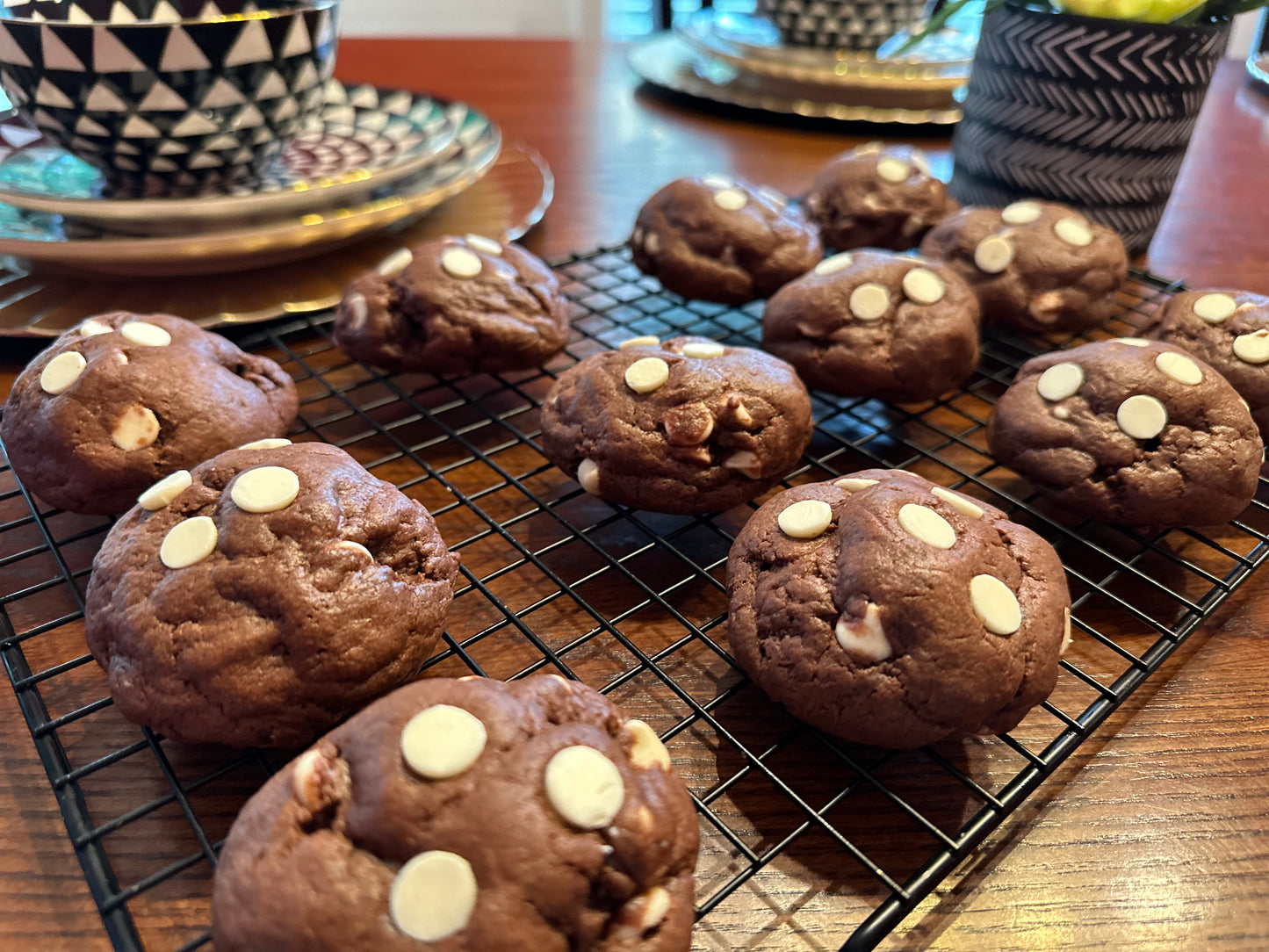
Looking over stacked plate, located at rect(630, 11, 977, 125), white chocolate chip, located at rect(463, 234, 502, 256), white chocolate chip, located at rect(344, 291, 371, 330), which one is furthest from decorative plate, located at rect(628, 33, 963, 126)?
white chocolate chip, located at rect(344, 291, 371, 330)

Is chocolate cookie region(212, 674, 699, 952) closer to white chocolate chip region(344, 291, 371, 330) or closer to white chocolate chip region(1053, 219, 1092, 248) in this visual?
white chocolate chip region(344, 291, 371, 330)

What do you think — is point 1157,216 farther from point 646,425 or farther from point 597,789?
point 597,789

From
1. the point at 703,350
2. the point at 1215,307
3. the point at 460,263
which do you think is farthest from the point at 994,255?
the point at 460,263

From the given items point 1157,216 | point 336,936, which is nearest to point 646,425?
point 336,936

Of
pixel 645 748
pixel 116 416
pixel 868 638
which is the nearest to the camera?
pixel 645 748

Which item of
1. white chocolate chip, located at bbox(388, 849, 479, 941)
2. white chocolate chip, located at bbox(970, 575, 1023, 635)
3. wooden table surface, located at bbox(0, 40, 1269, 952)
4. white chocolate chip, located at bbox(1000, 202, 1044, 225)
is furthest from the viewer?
white chocolate chip, located at bbox(1000, 202, 1044, 225)

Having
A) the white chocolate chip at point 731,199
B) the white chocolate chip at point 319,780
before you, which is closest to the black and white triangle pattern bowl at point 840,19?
the white chocolate chip at point 731,199

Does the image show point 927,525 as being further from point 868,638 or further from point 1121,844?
point 1121,844

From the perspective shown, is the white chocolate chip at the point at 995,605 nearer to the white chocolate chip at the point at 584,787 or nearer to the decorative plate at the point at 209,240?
the white chocolate chip at the point at 584,787

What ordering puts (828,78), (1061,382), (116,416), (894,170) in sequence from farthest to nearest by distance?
1. (828,78)
2. (894,170)
3. (1061,382)
4. (116,416)
